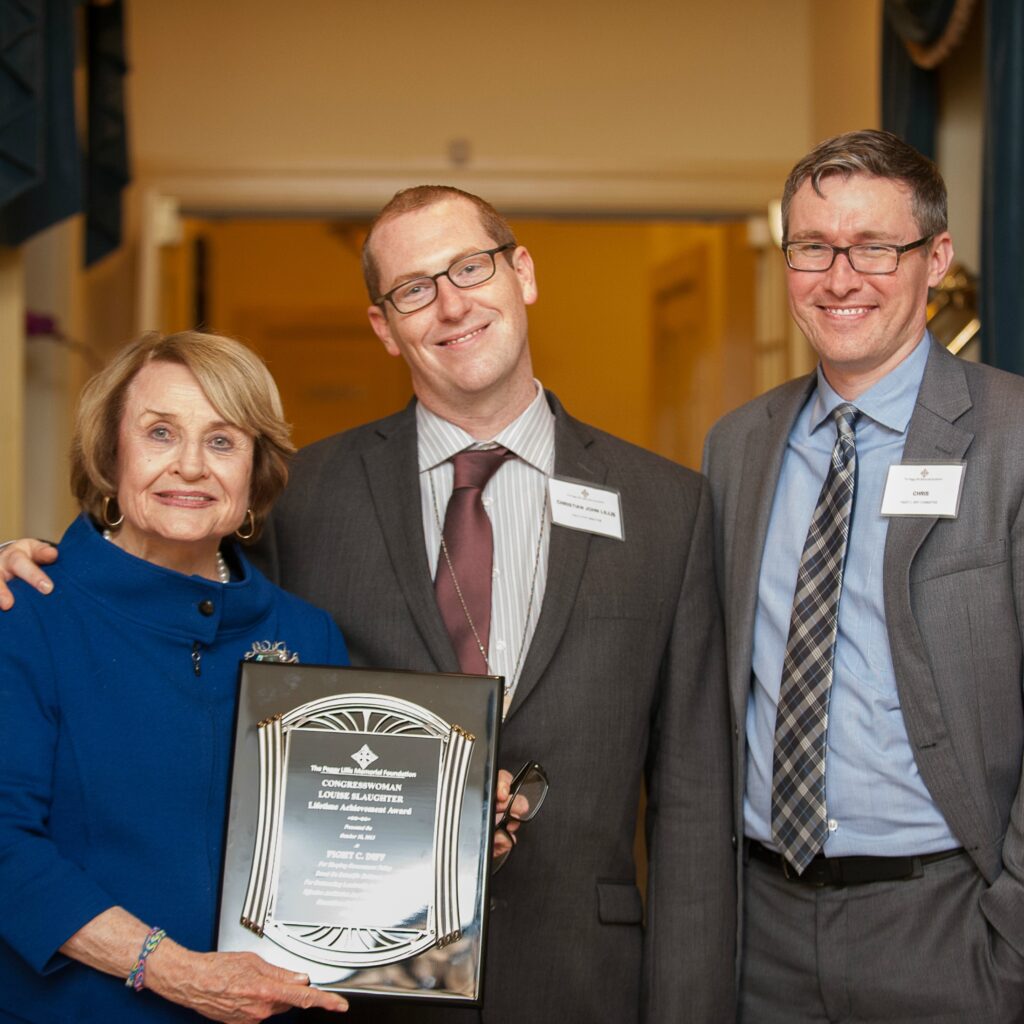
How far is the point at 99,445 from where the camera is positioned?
6.64 ft

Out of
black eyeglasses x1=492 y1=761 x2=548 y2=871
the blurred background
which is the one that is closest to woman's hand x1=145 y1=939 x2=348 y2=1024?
black eyeglasses x1=492 y1=761 x2=548 y2=871

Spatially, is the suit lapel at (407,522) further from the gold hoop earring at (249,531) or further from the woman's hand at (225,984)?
the woman's hand at (225,984)

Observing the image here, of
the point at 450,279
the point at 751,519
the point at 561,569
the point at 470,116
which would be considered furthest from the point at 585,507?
the point at 470,116

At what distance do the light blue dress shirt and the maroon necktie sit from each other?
483 millimetres

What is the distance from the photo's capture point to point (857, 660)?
7.09 feet

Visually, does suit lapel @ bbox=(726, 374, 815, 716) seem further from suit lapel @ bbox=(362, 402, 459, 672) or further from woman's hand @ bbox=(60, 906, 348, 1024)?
woman's hand @ bbox=(60, 906, 348, 1024)

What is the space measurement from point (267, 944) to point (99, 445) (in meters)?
0.80

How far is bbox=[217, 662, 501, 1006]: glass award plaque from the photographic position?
5.72 ft

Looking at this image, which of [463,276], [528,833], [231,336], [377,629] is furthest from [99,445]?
[528,833]

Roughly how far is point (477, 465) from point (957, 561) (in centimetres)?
84

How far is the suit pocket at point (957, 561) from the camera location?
2.07 metres

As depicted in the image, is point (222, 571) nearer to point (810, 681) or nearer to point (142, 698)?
point (142, 698)

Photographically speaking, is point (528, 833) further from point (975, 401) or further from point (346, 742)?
point (975, 401)

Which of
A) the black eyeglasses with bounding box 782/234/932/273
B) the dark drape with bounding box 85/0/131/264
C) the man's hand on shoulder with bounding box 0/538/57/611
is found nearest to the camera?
the man's hand on shoulder with bounding box 0/538/57/611
